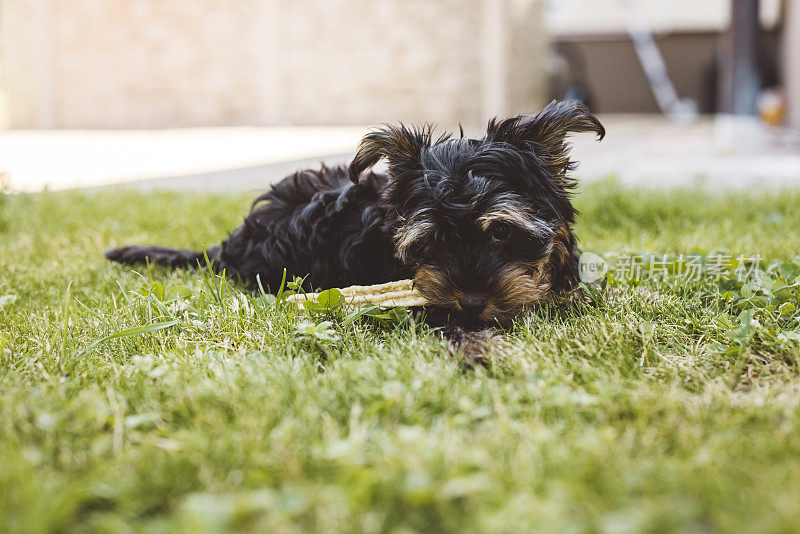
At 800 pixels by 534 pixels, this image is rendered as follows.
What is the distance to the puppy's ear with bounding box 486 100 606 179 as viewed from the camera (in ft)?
9.35

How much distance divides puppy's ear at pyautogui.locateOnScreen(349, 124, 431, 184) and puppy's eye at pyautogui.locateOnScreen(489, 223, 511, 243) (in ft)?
1.37

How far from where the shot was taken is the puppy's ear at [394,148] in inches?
114

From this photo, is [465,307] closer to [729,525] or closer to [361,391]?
[361,391]

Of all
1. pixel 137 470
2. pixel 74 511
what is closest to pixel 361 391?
pixel 137 470

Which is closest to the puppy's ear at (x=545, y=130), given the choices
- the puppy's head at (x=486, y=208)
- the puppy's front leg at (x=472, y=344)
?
the puppy's head at (x=486, y=208)

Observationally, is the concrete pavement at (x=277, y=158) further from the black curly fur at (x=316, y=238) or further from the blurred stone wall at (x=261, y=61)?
the black curly fur at (x=316, y=238)

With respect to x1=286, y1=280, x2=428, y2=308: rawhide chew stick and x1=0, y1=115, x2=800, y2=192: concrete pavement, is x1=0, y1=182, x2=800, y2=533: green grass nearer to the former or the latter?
x1=286, y1=280, x2=428, y2=308: rawhide chew stick

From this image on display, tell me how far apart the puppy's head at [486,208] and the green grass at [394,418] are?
0.61 ft

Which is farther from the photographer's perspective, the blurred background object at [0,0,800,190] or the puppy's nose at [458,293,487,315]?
the blurred background object at [0,0,800,190]

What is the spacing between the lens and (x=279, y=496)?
147 cm

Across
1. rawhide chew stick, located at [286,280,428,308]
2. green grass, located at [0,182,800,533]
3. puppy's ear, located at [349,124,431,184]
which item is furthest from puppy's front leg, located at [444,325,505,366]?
puppy's ear, located at [349,124,431,184]

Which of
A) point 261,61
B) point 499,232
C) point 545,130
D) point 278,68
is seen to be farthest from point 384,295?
point 261,61

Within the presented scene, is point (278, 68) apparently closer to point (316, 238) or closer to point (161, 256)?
point (161, 256)

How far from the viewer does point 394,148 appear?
2.92 m
